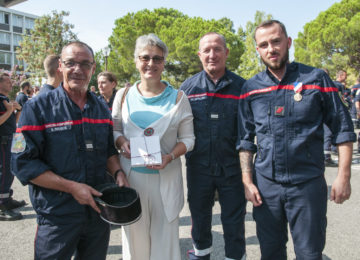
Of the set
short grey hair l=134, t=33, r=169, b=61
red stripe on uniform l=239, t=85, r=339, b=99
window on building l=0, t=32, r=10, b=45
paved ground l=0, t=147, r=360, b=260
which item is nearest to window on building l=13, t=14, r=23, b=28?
window on building l=0, t=32, r=10, b=45

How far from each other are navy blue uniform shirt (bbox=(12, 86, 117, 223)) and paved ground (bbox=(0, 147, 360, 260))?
1.63 meters

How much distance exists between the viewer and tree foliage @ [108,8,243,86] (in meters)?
29.1

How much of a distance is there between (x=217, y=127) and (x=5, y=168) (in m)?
3.63

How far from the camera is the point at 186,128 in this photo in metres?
2.43

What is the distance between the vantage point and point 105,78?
530 centimetres

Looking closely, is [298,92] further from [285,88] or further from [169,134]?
[169,134]

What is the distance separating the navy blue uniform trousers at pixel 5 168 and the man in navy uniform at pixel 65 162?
2924 millimetres

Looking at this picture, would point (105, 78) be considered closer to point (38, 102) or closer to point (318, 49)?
point (38, 102)

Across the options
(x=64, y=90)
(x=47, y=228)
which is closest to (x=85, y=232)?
(x=47, y=228)

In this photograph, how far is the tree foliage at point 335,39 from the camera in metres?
24.1

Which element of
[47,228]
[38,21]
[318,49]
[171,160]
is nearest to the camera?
[47,228]

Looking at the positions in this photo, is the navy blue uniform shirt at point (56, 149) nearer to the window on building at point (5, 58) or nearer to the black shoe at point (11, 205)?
the black shoe at point (11, 205)

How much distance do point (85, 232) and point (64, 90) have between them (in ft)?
3.38

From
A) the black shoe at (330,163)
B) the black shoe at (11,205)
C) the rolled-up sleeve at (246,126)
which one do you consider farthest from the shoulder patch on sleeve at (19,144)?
the black shoe at (330,163)
